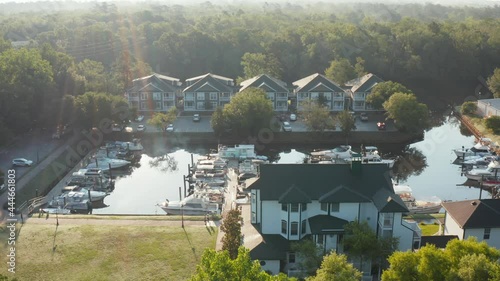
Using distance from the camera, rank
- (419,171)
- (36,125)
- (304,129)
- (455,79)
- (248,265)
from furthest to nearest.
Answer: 1. (455,79)
2. (304,129)
3. (36,125)
4. (419,171)
5. (248,265)

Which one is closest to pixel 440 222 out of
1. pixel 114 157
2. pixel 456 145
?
pixel 456 145

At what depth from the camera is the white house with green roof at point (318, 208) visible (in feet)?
90.6

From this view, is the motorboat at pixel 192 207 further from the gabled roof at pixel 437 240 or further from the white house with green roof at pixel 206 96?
the white house with green roof at pixel 206 96

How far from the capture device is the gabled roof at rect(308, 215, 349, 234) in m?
27.7

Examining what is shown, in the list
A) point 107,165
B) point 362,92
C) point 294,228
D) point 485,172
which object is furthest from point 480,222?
point 362,92

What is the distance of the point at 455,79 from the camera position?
293 feet

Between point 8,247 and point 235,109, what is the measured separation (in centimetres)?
3029

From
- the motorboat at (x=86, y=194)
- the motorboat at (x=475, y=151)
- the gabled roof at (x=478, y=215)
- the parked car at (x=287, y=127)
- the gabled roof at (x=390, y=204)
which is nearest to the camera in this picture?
the gabled roof at (x=390, y=204)

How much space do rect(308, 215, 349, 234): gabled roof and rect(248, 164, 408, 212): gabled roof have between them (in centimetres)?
114

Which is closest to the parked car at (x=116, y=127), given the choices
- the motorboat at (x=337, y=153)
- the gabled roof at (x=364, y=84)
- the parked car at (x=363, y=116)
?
the motorboat at (x=337, y=153)

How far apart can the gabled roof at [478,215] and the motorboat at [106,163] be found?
30051 mm

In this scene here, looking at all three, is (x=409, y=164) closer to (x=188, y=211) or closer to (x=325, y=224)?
(x=188, y=211)

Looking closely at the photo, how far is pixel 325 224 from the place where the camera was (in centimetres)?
2797

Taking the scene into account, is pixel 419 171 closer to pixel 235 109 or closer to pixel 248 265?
pixel 235 109
